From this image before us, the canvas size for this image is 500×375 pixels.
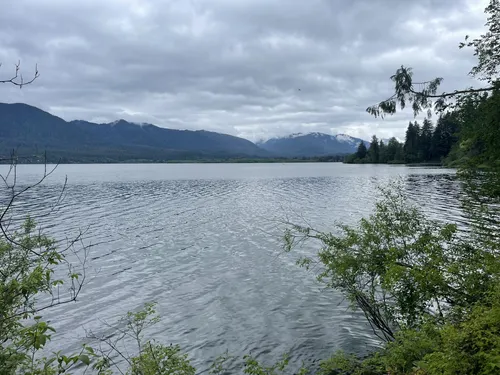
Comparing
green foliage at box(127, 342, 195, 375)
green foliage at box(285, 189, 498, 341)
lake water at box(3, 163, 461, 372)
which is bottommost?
lake water at box(3, 163, 461, 372)

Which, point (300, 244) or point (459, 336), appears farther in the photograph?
point (300, 244)

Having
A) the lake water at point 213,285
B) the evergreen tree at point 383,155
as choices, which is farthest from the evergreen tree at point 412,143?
the lake water at point 213,285

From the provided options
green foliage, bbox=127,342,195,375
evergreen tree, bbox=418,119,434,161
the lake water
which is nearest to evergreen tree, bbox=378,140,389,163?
evergreen tree, bbox=418,119,434,161

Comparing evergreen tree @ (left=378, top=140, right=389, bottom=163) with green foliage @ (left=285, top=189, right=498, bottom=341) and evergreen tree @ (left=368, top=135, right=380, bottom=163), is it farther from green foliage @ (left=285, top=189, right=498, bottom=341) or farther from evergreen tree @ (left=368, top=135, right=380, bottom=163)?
green foliage @ (left=285, top=189, right=498, bottom=341)

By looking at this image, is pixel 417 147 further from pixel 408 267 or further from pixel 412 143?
pixel 408 267

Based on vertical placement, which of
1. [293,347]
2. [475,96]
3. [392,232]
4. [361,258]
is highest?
[475,96]

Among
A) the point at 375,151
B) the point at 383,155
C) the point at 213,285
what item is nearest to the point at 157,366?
the point at 213,285

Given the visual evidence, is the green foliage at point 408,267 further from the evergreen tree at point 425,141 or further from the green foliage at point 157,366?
the evergreen tree at point 425,141

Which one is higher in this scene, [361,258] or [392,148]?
[392,148]

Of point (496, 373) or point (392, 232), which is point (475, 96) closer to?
point (392, 232)

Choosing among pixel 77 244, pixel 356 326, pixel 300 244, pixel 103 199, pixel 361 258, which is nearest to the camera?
pixel 361 258

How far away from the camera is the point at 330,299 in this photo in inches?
745

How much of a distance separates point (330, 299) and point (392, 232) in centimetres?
653

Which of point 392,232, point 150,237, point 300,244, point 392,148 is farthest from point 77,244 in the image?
point 392,148
